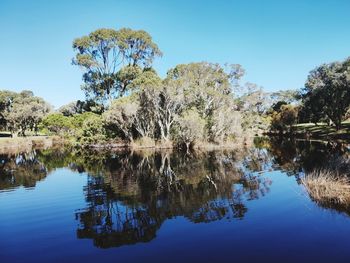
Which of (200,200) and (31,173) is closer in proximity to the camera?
(200,200)

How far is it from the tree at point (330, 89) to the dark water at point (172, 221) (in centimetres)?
3665

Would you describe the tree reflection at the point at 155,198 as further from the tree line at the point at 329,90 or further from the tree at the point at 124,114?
the tree line at the point at 329,90

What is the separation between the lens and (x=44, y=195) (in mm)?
21078

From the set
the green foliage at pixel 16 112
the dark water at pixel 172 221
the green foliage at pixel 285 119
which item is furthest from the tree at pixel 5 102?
the green foliage at pixel 285 119

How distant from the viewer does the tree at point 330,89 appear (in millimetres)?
55441

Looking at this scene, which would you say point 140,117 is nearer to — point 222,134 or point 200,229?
point 222,134

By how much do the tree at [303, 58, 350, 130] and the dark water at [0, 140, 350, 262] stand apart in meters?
36.6

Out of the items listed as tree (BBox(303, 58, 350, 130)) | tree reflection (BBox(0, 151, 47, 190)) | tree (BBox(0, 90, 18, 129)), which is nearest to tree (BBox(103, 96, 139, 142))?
tree reflection (BBox(0, 151, 47, 190))

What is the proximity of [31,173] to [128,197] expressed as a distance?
54.8 ft

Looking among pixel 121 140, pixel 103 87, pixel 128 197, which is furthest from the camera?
pixel 103 87

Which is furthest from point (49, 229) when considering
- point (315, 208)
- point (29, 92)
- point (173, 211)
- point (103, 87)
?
point (29, 92)

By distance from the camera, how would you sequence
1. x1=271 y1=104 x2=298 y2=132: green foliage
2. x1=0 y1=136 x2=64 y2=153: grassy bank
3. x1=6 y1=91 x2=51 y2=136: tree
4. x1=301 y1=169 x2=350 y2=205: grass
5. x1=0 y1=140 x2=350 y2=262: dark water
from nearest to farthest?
1. x1=0 y1=140 x2=350 y2=262: dark water
2. x1=301 y1=169 x2=350 y2=205: grass
3. x1=0 y1=136 x2=64 y2=153: grassy bank
4. x1=271 y1=104 x2=298 y2=132: green foliage
5. x1=6 y1=91 x2=51 y2=136: tree

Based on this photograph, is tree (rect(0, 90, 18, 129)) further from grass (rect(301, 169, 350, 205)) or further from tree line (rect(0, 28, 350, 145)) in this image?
grass (rect(301, 169, 350, 205))

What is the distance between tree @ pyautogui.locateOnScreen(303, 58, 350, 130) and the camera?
182 feet
